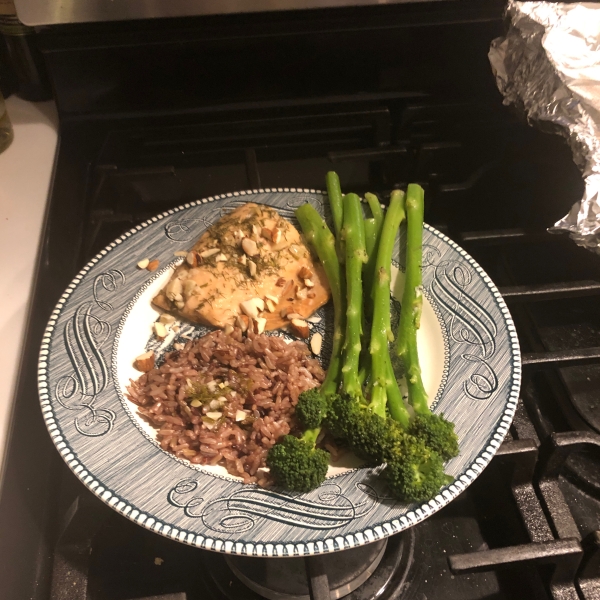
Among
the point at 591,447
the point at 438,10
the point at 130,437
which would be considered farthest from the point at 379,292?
the point at 438,10

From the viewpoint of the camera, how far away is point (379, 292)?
1415 millimetres

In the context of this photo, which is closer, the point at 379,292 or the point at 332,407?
the point at 332,407

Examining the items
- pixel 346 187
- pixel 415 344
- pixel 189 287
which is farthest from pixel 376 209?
pixel 189 287

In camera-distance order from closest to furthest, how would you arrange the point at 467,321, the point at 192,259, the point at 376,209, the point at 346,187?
the point at 467,321 → the point at 192,259 → the point at 376,209 → the point at 346,187

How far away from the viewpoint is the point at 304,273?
153 cm

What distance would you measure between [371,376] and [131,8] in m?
1.22

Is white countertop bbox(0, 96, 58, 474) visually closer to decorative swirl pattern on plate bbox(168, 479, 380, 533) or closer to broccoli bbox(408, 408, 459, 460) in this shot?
decorative swirl pattern on plate bbox(168, 479, 380, 533)

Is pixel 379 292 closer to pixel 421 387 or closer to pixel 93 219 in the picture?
pixel 421 387

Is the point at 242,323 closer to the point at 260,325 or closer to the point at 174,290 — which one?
the point at 260,325

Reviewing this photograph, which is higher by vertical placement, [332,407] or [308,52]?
[308,52]

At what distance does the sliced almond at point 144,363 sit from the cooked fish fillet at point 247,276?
156 mm

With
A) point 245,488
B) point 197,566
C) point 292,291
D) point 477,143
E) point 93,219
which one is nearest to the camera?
point 245,488

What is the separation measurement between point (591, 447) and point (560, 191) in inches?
37.3

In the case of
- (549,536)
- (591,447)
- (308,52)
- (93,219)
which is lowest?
(549,536)
